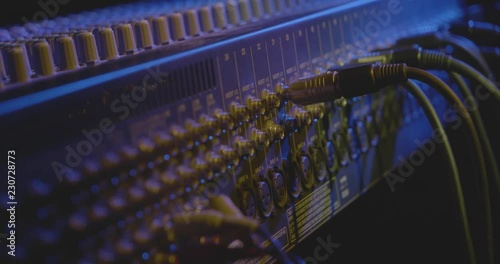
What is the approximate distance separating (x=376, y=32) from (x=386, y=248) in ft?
1.19

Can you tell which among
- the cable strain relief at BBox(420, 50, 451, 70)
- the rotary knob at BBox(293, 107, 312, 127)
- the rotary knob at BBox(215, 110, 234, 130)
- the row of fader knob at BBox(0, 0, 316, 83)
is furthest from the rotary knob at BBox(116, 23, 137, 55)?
the cable strain relief at BBox(420, 50, 451, 70)

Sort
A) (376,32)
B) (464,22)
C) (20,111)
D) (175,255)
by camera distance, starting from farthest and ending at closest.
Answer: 1. (464,22)
2. (376,32)
3. (175,255)
4. (20,111)

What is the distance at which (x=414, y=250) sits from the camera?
101 cm

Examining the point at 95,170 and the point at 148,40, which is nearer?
the point at 95,170

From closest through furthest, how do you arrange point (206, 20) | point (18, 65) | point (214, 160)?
point (18, 65) → point (214, 160) → point (206, 20)

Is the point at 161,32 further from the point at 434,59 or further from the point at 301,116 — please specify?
the point at 434,59

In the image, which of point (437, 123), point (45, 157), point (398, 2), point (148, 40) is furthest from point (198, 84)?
point (398, 2)

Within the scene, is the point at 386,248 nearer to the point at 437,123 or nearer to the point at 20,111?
the point at 437,123

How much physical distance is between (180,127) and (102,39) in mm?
117

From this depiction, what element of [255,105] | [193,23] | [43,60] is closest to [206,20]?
[193,23]

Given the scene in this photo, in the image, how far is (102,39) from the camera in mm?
584

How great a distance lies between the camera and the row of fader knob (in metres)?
0.52

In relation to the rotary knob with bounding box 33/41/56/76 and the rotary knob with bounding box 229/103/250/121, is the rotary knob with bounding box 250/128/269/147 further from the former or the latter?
the rotary knob with bounding box 33/41/56/76

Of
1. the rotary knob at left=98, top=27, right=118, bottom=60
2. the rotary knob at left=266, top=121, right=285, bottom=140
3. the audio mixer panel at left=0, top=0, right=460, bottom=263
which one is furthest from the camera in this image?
the rotary knob at left=266, top=121, right=285, bottom=140
